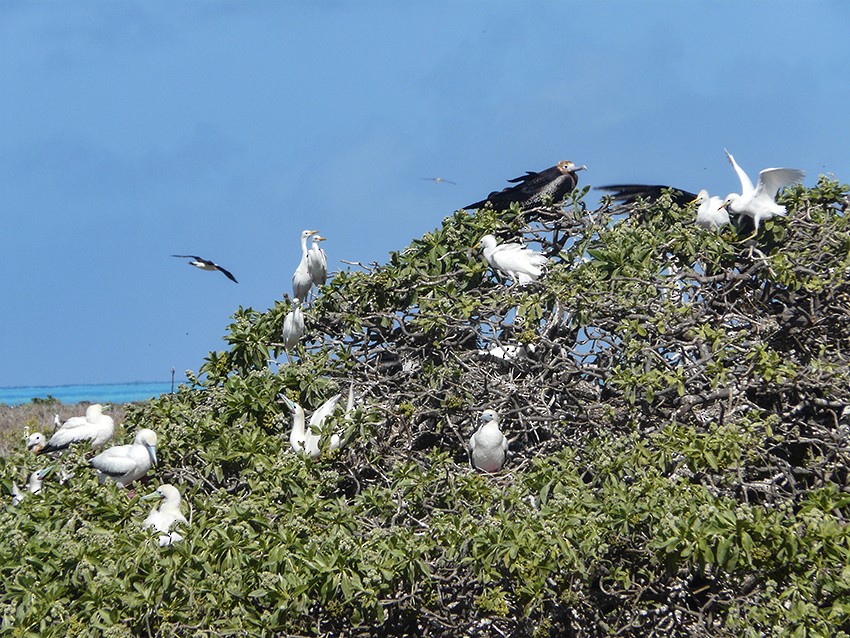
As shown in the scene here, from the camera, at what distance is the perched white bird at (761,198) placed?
25.0ft

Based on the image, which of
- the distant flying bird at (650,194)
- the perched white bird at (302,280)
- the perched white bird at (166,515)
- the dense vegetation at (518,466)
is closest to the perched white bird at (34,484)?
the dense vegetation at (518,466)

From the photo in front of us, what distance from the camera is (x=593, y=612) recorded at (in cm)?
562

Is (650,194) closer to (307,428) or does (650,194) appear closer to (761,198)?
(761,198)

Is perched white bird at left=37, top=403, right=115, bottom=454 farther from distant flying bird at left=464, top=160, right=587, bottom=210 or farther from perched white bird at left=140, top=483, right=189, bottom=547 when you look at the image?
distant flying bird at left=464, top=160, right=587, bottom=210

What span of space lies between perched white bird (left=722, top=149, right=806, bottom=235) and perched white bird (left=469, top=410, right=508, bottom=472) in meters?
2.27

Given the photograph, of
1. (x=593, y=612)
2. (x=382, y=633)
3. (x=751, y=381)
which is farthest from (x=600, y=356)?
(x=382, y=633)

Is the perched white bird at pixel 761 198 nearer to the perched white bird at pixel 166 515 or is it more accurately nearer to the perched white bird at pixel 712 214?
the perched white bird at pixel 712 214

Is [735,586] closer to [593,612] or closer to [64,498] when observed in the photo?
[593,612]

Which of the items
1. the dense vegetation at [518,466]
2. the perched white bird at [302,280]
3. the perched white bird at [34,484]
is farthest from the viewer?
the perched white bird at [302,280]

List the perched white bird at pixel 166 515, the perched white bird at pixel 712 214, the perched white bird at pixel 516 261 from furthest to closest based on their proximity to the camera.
Result: the perched white bird at pixel 712 214 < the perched white bird at pixel 516 261 < the perched white bird at pixel 166 515

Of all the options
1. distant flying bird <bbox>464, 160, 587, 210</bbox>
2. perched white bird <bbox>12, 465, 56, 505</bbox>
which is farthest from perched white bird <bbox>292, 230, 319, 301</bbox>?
perched white bird <bbox>12, 465, 56, 505</bbox>

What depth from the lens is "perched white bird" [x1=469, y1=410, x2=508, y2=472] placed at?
6.64 m

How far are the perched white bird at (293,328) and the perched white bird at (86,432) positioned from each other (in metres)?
1.43

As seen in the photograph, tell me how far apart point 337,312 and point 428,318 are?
109cm
